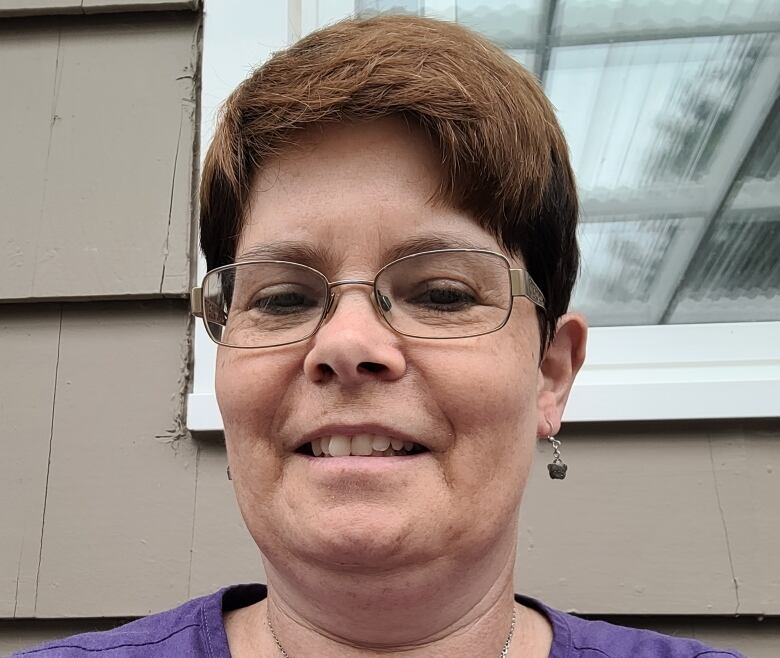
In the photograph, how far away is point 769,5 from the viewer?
158 cm

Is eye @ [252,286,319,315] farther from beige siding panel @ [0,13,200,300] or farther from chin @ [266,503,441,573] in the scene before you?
beige siding panel @ [0,13,200,300]

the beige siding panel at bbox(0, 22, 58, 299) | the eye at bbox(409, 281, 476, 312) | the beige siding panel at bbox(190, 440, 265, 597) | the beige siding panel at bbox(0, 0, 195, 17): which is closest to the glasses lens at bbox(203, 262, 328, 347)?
the eye at bbox(409, 281, 476, 312)

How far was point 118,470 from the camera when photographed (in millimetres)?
1429

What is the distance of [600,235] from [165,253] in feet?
3.16

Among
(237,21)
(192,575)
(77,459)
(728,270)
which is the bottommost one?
(192,575)

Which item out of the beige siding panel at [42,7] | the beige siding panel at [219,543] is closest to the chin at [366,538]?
the beige siding panel at [219,543]

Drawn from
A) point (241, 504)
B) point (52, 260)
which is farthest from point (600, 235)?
point (52, 260)

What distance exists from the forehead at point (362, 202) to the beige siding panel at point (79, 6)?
872mm

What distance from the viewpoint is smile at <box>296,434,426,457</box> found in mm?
854

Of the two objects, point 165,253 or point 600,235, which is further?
point 600,235

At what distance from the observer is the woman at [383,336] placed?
847 mm

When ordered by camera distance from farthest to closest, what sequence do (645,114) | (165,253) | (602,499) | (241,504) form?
(645,114) < (165,253) < (602,499) < (241,504)

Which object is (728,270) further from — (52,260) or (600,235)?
(52,260)

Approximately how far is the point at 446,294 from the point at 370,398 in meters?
0.17
